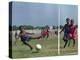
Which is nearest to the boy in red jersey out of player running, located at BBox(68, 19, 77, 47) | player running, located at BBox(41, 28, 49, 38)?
player running, located at BBox(68, 19, 77, 47)

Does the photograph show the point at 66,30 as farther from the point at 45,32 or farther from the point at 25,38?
the point at 25,38

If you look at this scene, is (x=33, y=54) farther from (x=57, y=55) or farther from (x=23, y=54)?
(x=57, y=55)

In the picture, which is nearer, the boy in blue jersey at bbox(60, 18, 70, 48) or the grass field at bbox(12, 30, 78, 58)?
the grass field at bbox(12, 30, 78, 58)

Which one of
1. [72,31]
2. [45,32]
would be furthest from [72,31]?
[45,32]

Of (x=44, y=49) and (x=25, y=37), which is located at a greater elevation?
(x=25, y=37)

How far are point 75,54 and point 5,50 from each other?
2.04 ft

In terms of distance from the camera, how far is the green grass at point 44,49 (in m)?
1.61

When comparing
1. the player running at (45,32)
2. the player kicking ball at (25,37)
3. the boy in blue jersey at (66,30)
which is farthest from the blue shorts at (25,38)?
the boy in blue jersey at (66,30)

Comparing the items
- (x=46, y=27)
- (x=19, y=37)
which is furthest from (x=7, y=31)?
(x=46, y=27)

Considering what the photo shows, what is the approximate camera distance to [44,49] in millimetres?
1695

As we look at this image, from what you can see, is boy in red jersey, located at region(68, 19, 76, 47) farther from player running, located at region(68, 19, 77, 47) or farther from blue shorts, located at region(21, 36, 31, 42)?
blue shorts, located at region(21, 36, 31, 42)

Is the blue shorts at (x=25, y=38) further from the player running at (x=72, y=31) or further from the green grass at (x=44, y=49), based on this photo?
the player running at (x=72, y=31)

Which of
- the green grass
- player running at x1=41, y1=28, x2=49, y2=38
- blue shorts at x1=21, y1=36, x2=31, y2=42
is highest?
player running at x1=41, y1=28, x2=49, y2=38

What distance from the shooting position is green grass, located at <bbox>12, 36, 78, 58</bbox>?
1.61 metres
